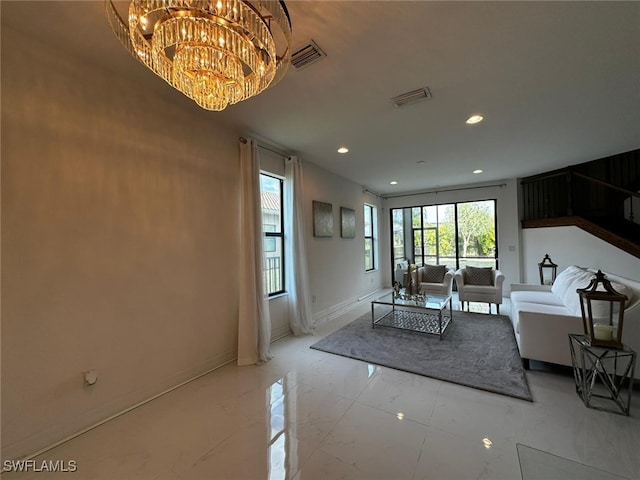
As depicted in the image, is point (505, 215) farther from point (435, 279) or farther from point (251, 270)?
point (251, 270)

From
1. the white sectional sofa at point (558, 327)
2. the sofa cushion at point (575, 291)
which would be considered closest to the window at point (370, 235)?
the sofa cushion at point (575, 291)

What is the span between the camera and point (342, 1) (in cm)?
143

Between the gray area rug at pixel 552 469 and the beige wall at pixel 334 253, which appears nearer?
the gray area rug at pixel 552 469

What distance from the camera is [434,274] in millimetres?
→ 4953

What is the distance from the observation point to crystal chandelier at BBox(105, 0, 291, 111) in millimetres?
1037

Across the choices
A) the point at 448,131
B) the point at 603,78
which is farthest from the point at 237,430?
the point at 603,78

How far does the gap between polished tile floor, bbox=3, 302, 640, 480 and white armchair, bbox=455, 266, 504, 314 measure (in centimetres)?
204

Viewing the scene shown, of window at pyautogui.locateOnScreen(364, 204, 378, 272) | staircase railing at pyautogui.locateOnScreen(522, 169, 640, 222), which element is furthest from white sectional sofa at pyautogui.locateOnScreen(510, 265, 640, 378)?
window at pyautogui.locateOnScreen(364, 204, 378, 272)

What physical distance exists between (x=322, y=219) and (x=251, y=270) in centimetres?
183

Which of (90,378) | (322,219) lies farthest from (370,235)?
(90,378)

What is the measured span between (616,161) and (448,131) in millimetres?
4408

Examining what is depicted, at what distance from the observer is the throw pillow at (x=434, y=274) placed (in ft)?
16.1

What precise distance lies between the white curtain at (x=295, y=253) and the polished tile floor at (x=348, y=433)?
1.26m

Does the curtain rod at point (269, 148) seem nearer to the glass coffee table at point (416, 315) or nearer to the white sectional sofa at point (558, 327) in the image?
the glass coffee table at point (416, 315)
